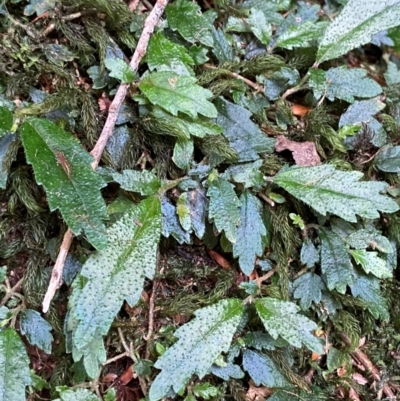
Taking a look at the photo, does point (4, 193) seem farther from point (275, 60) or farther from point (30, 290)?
point (275, 60)

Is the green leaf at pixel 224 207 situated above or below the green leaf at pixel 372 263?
above

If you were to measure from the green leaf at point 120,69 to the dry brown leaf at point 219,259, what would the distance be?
0.73 metres

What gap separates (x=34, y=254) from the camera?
5.98 feet

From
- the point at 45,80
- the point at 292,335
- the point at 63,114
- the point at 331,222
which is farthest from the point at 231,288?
the point at 45,80

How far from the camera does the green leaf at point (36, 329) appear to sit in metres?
1.74

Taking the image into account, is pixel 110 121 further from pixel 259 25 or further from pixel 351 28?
pixel 351 28

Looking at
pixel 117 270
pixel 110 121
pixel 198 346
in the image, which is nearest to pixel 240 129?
pixel 110 121

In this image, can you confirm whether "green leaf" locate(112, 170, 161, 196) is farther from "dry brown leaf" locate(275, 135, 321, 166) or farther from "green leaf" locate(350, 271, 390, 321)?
"green leaf" locate(350, 271, 390, 321)

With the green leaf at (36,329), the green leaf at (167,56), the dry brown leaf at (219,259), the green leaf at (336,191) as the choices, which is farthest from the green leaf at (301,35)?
the green leaf at (36,329)

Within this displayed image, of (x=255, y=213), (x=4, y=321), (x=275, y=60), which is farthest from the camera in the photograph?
(x=275, y=60)

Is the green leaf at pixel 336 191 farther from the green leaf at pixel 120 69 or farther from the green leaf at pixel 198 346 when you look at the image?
the green leaf at pixel 120 69

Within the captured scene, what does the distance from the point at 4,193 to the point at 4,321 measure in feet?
1.52

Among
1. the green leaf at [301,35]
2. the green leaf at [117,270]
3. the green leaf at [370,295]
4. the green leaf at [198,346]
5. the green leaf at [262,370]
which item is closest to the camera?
the green leaf at [117,270]

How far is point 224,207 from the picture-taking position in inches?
71.4
